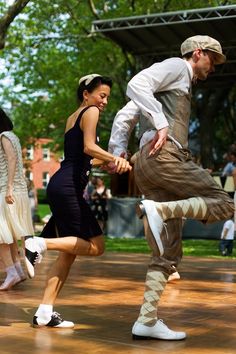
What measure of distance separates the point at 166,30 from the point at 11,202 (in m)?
12.6

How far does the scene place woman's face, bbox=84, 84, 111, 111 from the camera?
4.75m

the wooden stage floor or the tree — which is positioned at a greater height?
the tree

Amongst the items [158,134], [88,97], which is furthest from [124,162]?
[88,97]

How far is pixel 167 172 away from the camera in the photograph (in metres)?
4.18

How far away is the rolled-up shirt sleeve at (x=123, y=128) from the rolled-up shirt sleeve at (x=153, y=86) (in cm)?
45

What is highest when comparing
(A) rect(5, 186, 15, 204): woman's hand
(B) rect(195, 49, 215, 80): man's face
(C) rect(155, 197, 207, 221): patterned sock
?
(B) rect(195, 49, 215, 80): man's face

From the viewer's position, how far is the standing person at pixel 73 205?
15.0 feet

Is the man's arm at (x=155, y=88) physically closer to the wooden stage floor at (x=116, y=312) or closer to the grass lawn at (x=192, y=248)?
the wooden stage floor at (x=116, y=312)

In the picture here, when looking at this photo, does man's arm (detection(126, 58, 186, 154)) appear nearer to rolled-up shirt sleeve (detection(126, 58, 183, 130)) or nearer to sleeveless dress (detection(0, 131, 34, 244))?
rolled-up shirt sleeve (detection(126, 58, 183, 130))

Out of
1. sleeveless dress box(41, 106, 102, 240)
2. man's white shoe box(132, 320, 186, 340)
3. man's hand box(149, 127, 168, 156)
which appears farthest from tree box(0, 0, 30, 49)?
man's white shoe box(132, 320, 186, 340)

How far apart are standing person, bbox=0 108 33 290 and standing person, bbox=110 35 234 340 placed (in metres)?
2.58

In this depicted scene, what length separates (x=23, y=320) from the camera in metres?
4.89

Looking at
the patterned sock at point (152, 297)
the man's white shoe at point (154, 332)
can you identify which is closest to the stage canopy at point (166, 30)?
the patterned sock at point (152, 297)

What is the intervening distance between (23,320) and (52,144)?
33.7 m
